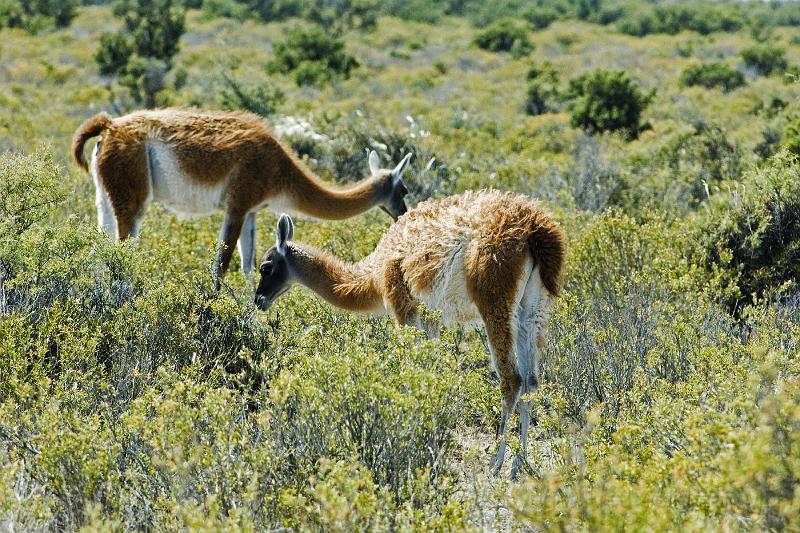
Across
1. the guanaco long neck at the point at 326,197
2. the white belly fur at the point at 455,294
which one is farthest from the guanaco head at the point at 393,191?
the white belly fur at the point at 455,294

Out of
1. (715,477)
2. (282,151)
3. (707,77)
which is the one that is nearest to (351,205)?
(282,151)

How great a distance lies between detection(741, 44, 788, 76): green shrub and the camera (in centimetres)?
2875

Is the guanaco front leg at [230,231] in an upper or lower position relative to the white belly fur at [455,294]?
lower

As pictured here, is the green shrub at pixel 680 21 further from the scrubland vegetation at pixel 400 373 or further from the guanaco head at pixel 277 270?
the guanaco head at pixel 277 270

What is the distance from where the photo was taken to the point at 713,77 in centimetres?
2545

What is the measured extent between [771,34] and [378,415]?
141 ft

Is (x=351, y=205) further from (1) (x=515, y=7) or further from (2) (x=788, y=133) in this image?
(1) (x=515, y=7)

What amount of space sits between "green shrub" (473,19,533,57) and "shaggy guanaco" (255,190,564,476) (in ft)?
109

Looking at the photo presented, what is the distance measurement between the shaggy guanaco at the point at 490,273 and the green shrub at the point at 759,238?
2469 millimetres

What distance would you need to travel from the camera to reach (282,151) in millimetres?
7766

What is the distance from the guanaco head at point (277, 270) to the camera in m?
6.15

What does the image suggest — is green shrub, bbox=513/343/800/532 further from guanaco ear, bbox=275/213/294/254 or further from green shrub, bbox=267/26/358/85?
green shrub, bbox=267/26/358/85

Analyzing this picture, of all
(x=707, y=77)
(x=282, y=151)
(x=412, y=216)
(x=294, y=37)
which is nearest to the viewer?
(x=412, y=216)

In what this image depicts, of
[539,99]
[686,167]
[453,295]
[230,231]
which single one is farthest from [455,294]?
[539,99]
